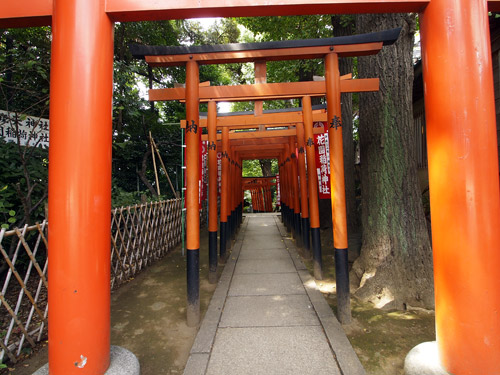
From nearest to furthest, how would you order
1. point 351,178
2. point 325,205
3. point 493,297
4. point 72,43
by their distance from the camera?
point 493,297 < point 72,43 < point 351,178 < point 325,205

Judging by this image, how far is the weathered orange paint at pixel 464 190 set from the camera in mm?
1740

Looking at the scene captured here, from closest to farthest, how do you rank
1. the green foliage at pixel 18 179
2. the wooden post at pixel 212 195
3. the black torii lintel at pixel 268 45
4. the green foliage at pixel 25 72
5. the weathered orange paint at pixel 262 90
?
the black torii lintel at pixel 268 45 → the weathered orange paint at pixel 262 90 → the green foliage at pixel 25 72 → the green foliage at pixel 18 179 → the wooden post at pixel 212 195

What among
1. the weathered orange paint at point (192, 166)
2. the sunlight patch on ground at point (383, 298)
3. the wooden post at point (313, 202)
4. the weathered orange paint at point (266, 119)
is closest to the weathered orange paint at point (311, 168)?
the wooden post at point (313, 202)

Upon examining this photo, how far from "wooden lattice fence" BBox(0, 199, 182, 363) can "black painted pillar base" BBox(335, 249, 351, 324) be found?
12.2 ft

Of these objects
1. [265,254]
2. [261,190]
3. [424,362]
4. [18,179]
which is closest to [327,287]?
[265,254]

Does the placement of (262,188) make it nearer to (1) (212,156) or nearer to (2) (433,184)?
(1) (212,156)

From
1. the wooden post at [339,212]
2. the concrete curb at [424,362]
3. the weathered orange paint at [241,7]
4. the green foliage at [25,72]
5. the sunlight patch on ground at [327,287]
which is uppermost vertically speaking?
the green foliage at [25,72]

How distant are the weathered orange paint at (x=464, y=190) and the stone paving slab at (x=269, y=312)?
79.4 inches

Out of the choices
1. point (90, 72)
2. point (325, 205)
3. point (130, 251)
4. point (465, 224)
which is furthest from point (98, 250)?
point (325, 205)

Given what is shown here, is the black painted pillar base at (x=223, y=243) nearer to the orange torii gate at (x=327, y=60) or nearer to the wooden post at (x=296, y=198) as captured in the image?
the wooden post at (x=296, y=198)

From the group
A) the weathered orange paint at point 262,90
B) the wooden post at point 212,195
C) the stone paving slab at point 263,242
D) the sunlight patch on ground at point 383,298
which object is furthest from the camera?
the stone paving slab at point 263,242

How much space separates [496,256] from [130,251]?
5850 mm

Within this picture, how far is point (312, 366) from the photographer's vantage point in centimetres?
269

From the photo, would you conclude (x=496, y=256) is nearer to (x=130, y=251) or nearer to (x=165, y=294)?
(x=165, y=294)
